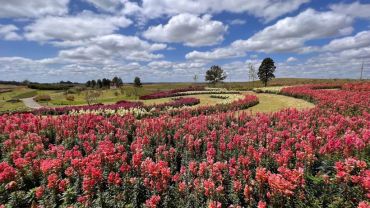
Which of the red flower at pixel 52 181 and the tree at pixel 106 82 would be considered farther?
the tree at pixel 106 82

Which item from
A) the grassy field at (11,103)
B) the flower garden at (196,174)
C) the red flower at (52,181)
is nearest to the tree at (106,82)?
the grassy field at (11,103)

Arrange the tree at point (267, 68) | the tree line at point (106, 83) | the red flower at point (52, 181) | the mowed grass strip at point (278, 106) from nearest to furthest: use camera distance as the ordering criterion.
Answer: the red flower at point (52, 181), the mowed grass strip at point (278, 106), the tree at point (267, 68), the tree line at point (106, 83)

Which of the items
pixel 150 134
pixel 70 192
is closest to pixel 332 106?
pixel 150 134

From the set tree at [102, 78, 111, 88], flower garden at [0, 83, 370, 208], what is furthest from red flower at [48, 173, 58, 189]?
tree at [102, 78, 111, 88]

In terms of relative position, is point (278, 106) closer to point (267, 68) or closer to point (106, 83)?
point (267, 68)

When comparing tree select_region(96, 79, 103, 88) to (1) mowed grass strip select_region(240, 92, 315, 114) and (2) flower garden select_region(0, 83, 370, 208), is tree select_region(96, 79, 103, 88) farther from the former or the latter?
(2) flower garden select_region(0, 83, 370, 208)

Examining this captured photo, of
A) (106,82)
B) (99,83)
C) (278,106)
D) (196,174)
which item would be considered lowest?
(278,106)

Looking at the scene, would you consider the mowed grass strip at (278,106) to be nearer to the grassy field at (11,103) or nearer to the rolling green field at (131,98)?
the rolling green field at (131,98)

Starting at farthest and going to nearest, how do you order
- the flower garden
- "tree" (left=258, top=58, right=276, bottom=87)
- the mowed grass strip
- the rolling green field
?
"tree" (left=258, top=58, right=276, bottom=87) < the rolling green field < the mowed grass strip < the flower garden

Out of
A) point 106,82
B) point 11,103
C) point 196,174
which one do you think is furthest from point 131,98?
point 106,82

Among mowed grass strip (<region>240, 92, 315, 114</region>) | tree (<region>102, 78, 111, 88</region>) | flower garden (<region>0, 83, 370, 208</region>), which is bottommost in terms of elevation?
mowed grass strip (<region>240, 92, 315, 114</region>)

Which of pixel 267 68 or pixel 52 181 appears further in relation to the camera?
pixel 267 68

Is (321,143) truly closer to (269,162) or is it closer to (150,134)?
(269,162)

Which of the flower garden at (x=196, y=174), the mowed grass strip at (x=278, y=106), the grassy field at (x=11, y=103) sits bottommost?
the grassy field at (x=11, y=103)
